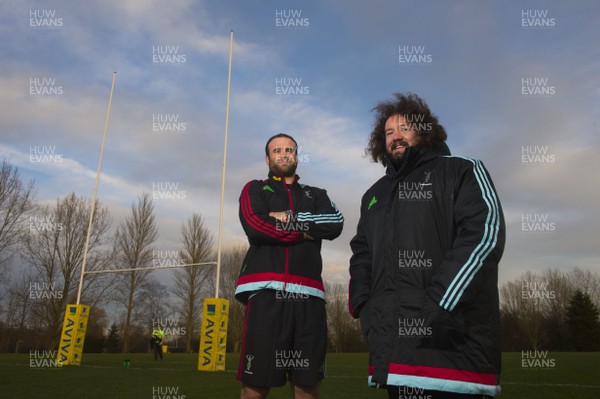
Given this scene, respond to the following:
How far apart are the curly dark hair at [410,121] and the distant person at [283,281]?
24.7 inches

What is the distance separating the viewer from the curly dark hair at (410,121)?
2.49 m

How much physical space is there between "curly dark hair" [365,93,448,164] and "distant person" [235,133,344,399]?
627mm

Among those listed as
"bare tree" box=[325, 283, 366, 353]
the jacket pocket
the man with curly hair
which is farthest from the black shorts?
"bare tree" box=[325, 283, 366, 353]

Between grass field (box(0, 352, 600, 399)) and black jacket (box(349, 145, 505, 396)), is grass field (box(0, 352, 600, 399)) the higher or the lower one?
the lower one

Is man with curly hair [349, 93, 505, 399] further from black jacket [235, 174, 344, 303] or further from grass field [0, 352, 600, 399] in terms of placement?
grass field [0, 352, 600, 399]

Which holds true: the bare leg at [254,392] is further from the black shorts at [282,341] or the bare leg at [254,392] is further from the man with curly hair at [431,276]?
the man with curly hair at [431,276]

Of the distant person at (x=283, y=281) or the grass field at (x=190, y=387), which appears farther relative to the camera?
the grass field at (x=190, y=387)

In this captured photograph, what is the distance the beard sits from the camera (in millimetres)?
3383

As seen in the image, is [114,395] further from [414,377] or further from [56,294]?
[56,294]

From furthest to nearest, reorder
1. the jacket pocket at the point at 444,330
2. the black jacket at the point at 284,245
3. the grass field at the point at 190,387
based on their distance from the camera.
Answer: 1. the grass field at the point at 190,387
2. the black jacket at the point at 284,245
3. the jacket pocket at the point at 444,330

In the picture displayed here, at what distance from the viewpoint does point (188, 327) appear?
36.0 m

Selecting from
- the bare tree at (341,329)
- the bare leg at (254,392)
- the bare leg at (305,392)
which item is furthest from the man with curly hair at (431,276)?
the bare tree at (341,329)

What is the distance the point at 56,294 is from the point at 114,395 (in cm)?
2250

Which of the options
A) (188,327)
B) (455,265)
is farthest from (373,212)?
(188,327)
